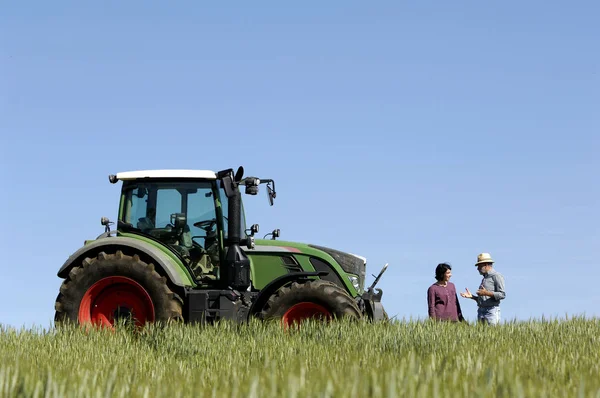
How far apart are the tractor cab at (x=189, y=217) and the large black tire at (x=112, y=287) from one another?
22.7 inches

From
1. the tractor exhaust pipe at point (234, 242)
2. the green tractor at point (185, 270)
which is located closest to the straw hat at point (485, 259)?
the green tractor at point (185, 270)

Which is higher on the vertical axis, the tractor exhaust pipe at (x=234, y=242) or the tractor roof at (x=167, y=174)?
the tractor roof at (x=167, y=174)

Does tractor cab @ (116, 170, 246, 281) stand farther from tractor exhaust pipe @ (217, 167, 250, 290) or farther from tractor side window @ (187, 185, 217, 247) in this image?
tractor exhaust pipe @ (217, 167, 250, 290)

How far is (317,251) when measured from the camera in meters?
10.9

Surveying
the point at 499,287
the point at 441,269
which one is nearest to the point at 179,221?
the point at 441,269

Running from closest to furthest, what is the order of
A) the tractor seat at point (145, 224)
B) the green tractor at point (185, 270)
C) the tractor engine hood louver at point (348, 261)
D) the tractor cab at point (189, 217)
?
1. the green tractor at point (185, 270)
2. the tractor cab at point (189, 217)
3. the tractor seat at point (145, 224)
4. the tractor engine hood louver at point (348, 261)

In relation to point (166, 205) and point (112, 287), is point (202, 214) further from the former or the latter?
point (112, 287)

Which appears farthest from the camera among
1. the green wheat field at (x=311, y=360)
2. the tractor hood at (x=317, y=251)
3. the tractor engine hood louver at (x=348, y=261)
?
the tractor engine hood louver at (x=348, y=261)

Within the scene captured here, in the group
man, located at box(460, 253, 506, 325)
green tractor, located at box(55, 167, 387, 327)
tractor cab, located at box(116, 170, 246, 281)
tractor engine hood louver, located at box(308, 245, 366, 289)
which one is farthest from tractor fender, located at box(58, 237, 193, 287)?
man, located at box(460, 253, 506, 325)

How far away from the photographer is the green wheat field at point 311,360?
3811mm

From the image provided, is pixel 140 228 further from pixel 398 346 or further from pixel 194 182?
pixel 398 346

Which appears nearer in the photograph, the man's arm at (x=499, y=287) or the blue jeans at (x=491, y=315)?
the man's arm at (x=499, y=287)

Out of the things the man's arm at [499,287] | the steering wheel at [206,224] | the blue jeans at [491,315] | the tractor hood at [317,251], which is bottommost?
the blue jeans at [491,315]

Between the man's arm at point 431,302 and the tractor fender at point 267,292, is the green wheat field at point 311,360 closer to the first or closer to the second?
the tractor fender at point 267,292
